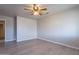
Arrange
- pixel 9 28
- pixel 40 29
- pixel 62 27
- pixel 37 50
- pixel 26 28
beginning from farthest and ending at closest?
pixel 40 29
pixel 26 28
pixel 9 28
pixel 62 27
pixel 37 50

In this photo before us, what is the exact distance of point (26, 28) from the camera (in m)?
8.52

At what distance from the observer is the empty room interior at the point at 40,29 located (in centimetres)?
443

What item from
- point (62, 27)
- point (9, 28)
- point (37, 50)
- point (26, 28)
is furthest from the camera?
point (26, 28)

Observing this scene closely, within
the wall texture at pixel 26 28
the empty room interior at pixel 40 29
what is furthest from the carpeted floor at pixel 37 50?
the wall texture at pixel 26 28

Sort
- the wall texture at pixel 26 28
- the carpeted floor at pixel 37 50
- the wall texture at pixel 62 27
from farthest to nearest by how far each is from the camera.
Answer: the wall texture at pixel 26 28
the wall texture at pixel 62 27
the carpeted floor at pixel 37 50

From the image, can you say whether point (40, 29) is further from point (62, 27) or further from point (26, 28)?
point (62, 27)

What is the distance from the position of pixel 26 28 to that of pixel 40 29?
4.21ft

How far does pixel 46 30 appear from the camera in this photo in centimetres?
788

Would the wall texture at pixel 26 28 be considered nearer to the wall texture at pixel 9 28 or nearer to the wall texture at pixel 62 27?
the wall texture at pixel 9 28

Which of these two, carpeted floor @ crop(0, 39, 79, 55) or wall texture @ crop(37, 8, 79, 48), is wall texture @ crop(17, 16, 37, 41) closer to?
wall texture @ crop(37, 8, 79, 48)

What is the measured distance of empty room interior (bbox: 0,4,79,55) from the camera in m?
4.43

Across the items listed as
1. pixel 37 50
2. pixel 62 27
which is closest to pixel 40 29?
pixel 62 27

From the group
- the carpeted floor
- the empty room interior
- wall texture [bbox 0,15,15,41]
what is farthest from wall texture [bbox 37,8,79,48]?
wall texture [bbox 0,15,15,41]
